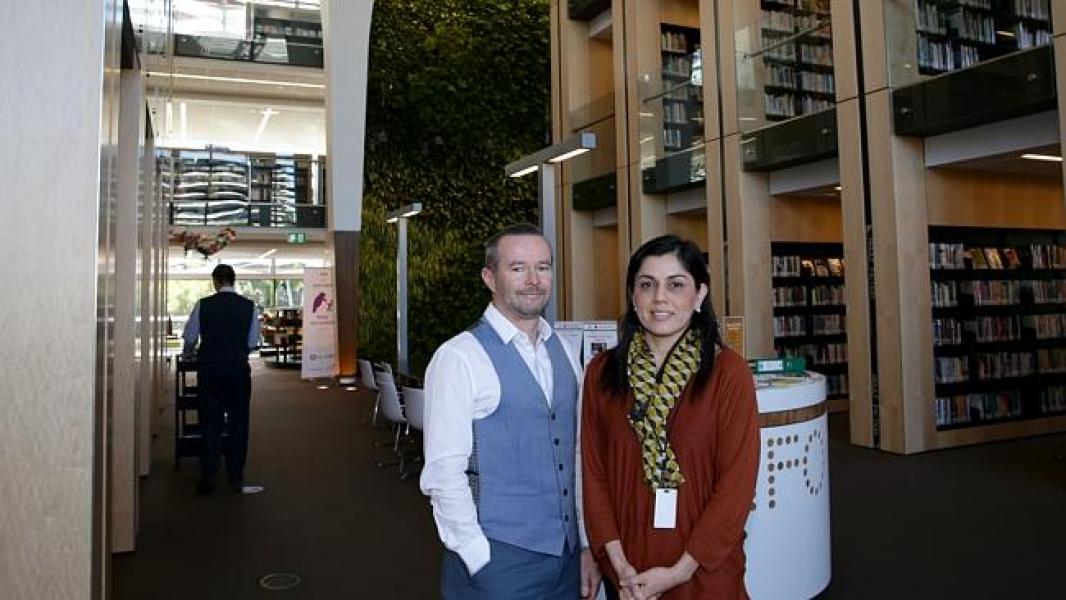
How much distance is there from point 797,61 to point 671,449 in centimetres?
738

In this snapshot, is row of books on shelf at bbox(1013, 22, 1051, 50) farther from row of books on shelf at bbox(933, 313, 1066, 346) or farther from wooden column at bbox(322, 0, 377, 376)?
wooden column at bbox(322, 0, 377, 376)

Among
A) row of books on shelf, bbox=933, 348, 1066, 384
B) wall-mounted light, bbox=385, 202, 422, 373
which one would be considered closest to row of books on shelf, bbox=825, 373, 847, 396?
row of books on shelf, bbox=933, 348, 1066, 384

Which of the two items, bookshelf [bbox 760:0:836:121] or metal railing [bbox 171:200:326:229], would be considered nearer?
bookshelf [bbox 760:0:836:121]

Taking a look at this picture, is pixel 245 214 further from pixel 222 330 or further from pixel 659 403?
pixel 659 403

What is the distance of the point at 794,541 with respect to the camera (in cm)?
320

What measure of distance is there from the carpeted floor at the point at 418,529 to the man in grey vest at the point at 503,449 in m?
2.14

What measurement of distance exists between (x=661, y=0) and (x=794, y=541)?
30.5ft

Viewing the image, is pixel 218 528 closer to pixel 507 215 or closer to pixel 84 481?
pixel 84 481

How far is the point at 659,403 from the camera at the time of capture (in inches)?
65.6

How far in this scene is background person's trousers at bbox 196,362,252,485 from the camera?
5.53 m

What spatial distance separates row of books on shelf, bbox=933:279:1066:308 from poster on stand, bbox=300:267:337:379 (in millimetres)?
11036

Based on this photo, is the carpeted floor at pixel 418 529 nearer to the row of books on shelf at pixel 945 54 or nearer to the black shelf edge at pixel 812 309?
the black shelf edge at pixel 812 309

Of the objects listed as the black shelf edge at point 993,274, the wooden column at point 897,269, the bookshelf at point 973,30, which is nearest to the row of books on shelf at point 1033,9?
the bookshelf at point 973,30

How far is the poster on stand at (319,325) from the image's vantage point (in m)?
14.4
